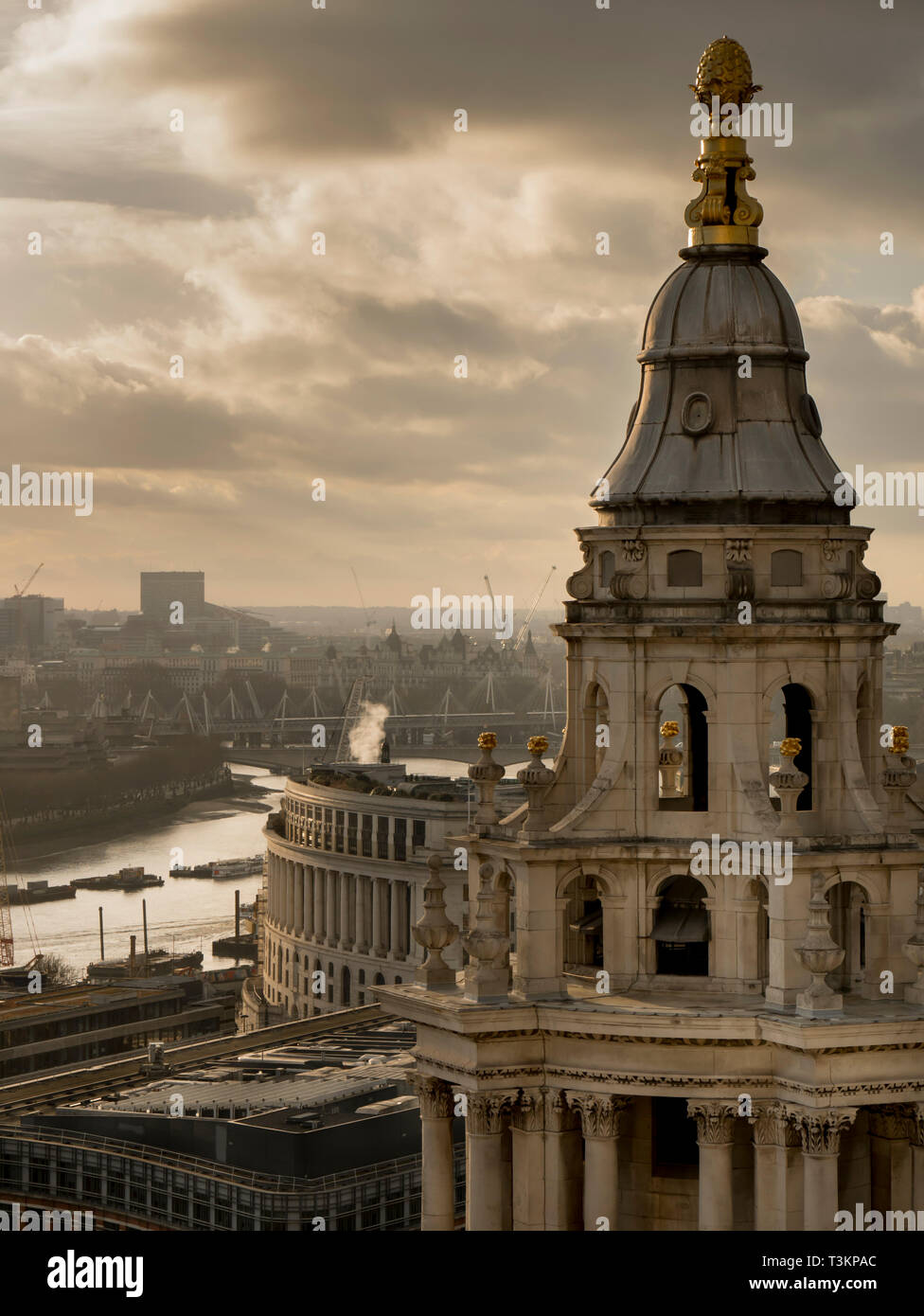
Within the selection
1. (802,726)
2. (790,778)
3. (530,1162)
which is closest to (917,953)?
(790,778)

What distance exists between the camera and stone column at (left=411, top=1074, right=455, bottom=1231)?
1423 inches

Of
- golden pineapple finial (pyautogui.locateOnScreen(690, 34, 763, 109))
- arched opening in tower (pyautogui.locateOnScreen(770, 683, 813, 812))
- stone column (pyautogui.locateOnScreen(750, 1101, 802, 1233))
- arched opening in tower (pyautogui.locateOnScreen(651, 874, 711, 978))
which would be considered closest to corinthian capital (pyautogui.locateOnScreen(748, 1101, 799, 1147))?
stone column (pyautogui.locateOnScreen(750, 1101, 802, 1233))

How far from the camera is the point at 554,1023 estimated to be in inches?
1367

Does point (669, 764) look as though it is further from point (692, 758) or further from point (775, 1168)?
point (775, 1168)

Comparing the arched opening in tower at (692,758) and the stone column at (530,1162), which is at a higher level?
the arched opening in tower at (692,758)

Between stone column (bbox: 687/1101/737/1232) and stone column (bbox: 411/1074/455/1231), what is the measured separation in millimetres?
4067

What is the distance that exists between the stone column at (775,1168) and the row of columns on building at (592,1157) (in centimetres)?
1

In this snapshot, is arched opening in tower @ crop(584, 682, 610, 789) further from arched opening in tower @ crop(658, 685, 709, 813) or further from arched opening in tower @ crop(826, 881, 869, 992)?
arched opening in tower @ crop(826, 881, 869, 992)

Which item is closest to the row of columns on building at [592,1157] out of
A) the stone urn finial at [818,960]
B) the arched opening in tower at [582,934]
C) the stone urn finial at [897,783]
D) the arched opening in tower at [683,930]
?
the stone urn finial at [818,960]

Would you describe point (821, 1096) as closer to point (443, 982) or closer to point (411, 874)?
point (443, 982)

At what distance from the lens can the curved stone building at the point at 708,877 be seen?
1336 inches

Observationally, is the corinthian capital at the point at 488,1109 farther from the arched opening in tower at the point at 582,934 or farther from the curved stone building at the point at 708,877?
the arched opening in tower at the point at 582,934
